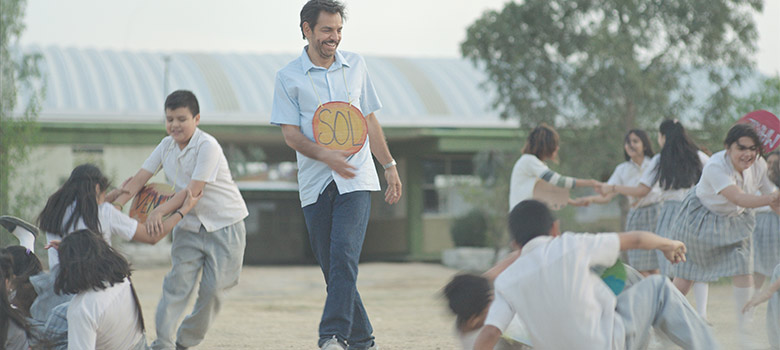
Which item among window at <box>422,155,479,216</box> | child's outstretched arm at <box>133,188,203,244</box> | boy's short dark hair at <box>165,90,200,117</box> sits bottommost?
window at <box>422,155,479,216</box>

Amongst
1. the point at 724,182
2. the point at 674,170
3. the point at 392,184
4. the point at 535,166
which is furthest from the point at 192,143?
the point at 674,170

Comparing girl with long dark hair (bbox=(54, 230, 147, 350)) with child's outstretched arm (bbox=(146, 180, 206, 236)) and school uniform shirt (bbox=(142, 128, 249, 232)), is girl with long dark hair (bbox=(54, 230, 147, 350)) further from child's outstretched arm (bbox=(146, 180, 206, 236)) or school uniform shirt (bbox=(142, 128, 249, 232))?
school uniform shirt (bbox=(142, 128, 249, 232))

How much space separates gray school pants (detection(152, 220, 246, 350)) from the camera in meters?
5.39

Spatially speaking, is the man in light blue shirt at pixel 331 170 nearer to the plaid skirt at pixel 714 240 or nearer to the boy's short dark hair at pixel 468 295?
the boy's short dark hair at pixel 468 295

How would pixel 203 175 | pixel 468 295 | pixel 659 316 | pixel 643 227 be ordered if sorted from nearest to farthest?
pixel 659 316 < pixel 468 295 < pixel 203 175 < pixel 643 227

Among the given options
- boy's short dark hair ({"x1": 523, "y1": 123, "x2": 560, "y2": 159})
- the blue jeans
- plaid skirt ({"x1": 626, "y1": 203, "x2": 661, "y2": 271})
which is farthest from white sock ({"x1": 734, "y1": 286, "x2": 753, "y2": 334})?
the blue jeans

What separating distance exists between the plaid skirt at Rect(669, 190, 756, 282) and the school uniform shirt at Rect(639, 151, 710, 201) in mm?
732

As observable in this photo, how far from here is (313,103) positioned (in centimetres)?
496

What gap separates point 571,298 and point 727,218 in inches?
114

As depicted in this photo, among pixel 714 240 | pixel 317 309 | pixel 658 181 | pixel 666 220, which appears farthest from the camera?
pixel 317 309

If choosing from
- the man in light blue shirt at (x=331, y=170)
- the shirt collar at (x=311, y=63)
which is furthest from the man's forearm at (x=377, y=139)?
the shirt collar at (x=311, y=63)

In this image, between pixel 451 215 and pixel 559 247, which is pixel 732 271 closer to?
pixel 559 247

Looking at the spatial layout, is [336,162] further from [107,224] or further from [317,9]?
[107,224]

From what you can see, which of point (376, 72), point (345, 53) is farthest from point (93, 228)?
point (376, 72)
